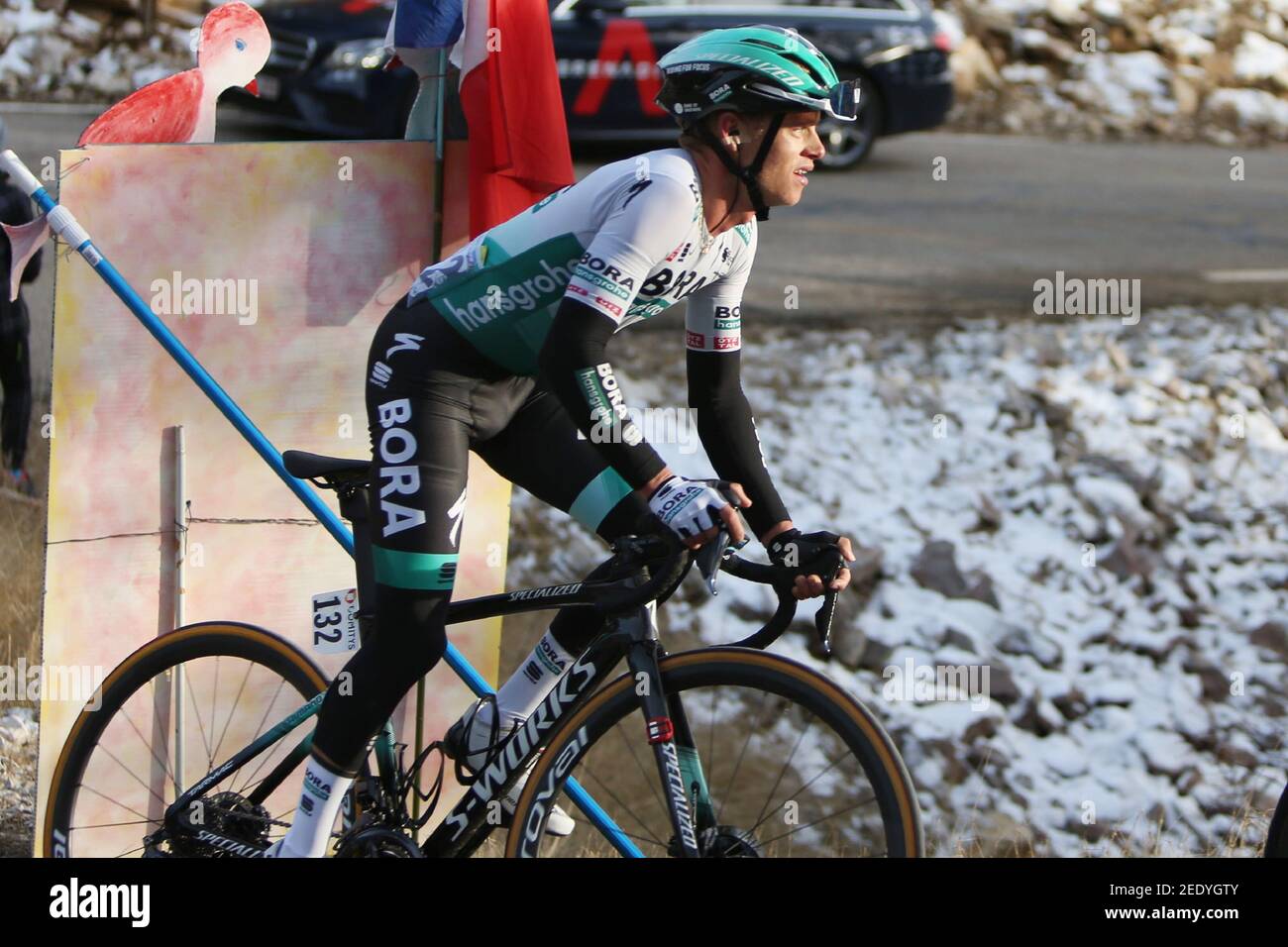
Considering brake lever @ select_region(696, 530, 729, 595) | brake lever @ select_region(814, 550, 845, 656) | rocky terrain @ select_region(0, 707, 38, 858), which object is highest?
brake lever @ select_region(696, 530, 729, 595)

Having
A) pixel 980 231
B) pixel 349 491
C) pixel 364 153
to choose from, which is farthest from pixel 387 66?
pixel 980 231

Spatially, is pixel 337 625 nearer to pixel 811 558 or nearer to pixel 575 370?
pixel 575 370

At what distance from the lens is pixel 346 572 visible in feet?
14.5

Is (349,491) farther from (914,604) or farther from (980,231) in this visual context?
(980,231)

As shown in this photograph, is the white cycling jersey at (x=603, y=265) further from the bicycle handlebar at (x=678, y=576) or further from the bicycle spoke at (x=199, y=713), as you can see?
the bicycle spoke at (x=199, y=713)

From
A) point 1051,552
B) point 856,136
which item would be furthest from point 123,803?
point 856,136

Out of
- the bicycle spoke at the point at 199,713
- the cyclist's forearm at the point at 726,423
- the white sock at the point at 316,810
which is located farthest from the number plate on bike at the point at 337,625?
the cyclist's forearm at the point at 726,423

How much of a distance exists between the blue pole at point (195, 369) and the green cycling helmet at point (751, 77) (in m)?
1.33

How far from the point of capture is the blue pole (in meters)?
3.81

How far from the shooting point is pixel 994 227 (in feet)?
39.6

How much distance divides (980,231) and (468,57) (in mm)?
8415

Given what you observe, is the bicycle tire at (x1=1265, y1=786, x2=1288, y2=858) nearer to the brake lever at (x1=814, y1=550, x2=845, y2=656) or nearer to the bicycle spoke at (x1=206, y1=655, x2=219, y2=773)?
the brake lever at (x1=814, y1=550, x2=845, y2=656)

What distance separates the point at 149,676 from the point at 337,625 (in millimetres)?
506

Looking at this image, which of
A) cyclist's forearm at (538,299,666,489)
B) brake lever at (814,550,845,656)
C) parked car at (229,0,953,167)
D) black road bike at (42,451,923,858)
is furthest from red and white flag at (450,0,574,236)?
parked car at (229,0,953,167)
